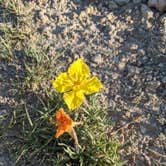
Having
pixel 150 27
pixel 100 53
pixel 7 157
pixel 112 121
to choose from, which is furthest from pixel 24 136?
pixel 150 27

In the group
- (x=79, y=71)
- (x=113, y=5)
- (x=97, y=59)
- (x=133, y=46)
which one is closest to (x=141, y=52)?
(x=133, y=46)

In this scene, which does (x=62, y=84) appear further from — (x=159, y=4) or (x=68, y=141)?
(x=159, y=4)

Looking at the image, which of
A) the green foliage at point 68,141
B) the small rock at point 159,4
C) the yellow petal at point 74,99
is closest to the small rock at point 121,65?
the green foliage at point 68,141

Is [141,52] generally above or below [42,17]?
below

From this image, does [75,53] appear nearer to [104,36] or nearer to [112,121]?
[104,36]

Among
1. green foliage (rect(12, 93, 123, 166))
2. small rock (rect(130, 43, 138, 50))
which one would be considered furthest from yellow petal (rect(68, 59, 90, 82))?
small rock (rect(130, 43, 138, 50))

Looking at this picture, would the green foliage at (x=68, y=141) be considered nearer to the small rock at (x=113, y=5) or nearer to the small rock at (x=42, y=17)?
the small rock at (x=42, y=17)

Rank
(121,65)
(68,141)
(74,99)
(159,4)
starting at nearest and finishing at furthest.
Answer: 1. (74,99)
2. (68,141)
3. (121,65)
4. (159,4)

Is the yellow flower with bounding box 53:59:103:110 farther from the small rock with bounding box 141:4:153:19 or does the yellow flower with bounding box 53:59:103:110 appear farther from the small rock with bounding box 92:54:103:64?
the small rock with bounding box 141:4:153:19
